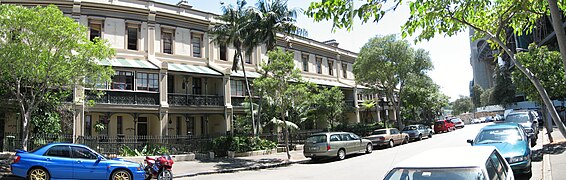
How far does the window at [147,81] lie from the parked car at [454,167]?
848 inches

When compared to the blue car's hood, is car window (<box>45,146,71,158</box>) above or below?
above

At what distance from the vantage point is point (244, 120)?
88.9ft

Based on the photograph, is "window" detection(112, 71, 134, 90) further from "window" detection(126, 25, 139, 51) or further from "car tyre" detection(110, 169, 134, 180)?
"car tyre" detection(110, 169, 134, 180)

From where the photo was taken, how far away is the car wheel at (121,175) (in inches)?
477

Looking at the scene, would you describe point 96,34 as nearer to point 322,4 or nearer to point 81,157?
point 81,157

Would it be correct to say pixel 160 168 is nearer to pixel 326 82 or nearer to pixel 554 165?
pixel 554 165

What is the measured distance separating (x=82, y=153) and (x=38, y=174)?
1271mm

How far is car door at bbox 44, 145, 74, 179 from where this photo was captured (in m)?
11.3

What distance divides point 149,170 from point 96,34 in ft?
46.9

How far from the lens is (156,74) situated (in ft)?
81.9

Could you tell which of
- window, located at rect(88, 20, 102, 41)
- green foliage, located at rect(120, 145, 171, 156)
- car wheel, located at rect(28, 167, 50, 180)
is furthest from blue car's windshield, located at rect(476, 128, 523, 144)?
window, located at rect(88, 20, 102, 41)

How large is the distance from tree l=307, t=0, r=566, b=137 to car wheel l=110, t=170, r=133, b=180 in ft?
30.3

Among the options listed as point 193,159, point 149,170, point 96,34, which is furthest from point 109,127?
point 149,170

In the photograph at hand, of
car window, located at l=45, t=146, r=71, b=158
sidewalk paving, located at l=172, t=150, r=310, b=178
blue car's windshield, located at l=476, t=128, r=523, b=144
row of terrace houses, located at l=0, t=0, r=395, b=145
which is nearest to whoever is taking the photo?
car window, located at l=45, t=146, r=71, b=158
